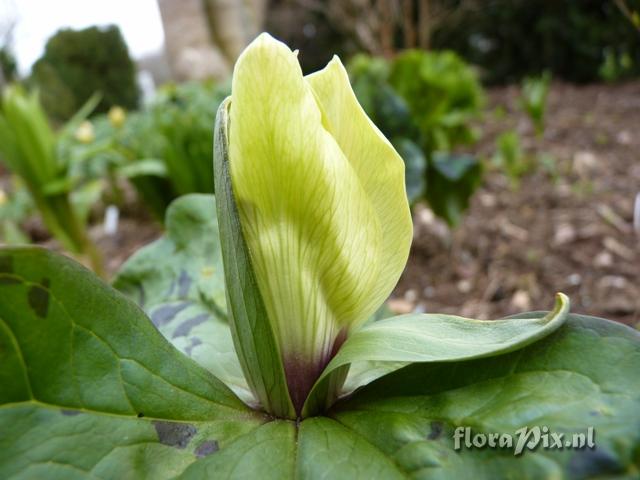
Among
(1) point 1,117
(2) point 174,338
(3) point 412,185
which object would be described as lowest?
(3) point 412,185

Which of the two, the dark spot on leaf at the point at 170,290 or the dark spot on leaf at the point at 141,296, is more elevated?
the dark spot on leaf at the point at 170,290

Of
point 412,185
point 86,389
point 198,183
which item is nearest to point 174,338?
point 86,389

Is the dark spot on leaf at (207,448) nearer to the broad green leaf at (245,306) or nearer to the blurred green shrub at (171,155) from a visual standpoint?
the broad green leaf at (245,306)

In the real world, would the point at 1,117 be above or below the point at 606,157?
above

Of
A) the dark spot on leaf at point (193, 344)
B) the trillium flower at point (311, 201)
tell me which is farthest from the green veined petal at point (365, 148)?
the dark spot on leaf at point (193, 344)

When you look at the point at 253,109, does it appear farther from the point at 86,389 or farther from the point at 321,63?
the point at 321,63

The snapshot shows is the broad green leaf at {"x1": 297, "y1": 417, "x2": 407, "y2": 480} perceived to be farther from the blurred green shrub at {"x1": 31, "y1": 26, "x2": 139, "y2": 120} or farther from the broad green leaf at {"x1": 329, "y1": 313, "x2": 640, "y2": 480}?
the blurred green shrub at {"x1": 31, "y1": 26, "x2": 139, "y2": 120}
